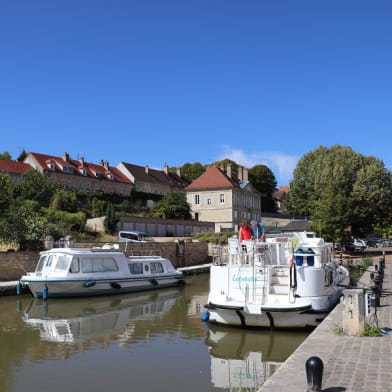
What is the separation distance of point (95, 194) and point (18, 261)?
35941 millimetres

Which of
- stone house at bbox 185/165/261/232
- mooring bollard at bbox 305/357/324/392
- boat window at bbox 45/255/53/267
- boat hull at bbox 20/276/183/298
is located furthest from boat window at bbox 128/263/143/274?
stone house at bbox 185/165/261/232

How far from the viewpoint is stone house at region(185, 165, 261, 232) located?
6969 cm

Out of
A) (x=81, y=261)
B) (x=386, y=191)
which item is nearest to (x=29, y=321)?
(x=81, y=261)

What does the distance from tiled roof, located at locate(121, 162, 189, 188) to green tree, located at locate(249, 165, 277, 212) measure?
12930 millimetres

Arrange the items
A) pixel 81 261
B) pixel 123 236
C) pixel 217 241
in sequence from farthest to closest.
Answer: pixel 217 241, pixel 123 236, pixel 81 261

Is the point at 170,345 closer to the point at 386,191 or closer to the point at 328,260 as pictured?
the point at 328,260

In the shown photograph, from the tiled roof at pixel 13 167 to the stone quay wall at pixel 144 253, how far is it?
3159 centimetres

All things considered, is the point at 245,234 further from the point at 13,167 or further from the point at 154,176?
the point at 154,176

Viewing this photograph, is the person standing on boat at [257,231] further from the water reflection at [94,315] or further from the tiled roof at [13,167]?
the tiled roof at [13,167]

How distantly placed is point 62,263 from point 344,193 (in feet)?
114

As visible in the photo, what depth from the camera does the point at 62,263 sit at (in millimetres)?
22484

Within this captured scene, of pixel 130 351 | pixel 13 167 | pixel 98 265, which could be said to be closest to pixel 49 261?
pixel 98 265

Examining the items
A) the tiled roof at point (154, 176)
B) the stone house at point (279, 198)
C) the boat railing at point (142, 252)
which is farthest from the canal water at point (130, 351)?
the stone house at point (279, 198)

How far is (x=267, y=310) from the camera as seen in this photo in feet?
42.8
